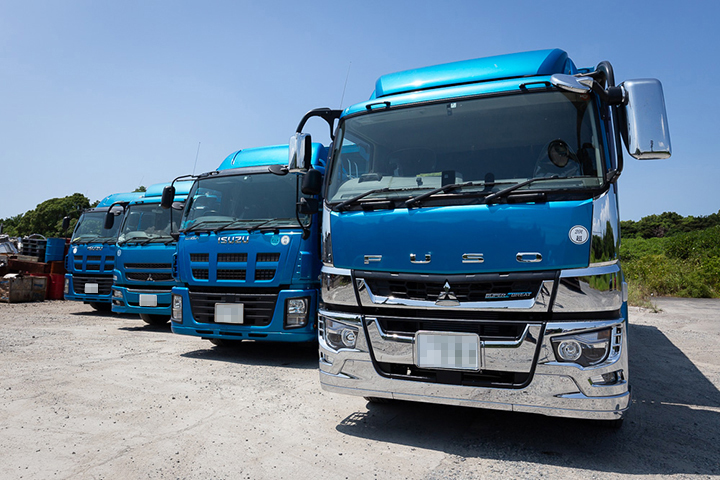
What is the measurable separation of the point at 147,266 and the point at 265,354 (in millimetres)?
2967

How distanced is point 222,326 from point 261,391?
60.8 inches

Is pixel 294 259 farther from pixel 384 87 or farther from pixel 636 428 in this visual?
pixel 636 428

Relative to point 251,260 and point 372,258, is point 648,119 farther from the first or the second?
point 251,260

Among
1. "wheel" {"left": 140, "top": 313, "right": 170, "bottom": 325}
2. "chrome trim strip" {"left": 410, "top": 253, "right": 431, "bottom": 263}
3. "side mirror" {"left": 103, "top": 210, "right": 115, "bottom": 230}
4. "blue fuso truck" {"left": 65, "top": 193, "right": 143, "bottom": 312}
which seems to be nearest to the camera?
"chrome trim strip" {"left": 410, "top": 253, "right": 431, "bottom": 263}

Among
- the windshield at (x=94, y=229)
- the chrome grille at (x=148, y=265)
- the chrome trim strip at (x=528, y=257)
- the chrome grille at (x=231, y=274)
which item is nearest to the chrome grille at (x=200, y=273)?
the chrome grille at (x=231, y=274)

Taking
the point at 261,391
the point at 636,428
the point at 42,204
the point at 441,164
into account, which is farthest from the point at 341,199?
the point at 42,204

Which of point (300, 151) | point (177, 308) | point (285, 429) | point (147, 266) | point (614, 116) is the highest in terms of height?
Result: point (614, 116)

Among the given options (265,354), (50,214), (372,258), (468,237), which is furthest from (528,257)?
(50,214)

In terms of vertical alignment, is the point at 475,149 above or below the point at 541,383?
above

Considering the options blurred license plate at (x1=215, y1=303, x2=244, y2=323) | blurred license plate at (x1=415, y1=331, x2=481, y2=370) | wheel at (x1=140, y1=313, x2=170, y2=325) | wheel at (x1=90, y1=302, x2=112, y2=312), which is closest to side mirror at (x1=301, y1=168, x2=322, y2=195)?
blurred license plate at (x1=415, y1=331, x2=481, y2=370)

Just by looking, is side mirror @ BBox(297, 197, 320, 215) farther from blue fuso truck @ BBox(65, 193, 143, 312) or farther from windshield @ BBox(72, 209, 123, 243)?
windshield @ BBox(72, 209, 123, 243)

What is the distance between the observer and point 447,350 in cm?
318

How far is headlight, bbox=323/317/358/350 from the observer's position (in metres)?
3.53

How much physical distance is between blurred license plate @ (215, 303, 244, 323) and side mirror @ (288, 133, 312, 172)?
2235 mm
